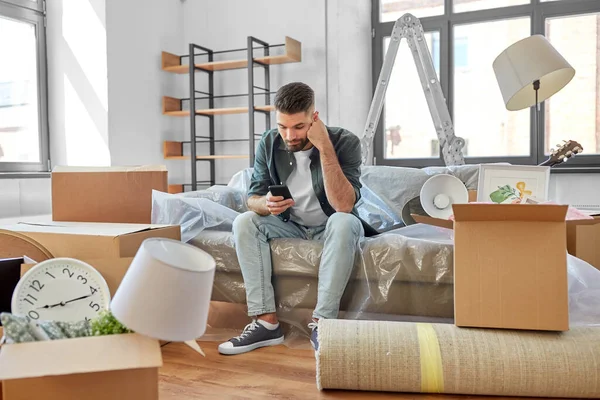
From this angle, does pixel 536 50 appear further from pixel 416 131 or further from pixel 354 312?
pixel 416 131

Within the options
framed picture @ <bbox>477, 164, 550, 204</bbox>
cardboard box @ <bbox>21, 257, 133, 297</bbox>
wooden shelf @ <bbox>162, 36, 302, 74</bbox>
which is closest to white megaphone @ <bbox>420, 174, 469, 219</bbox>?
framed picture @ <bbox>477, 164, 550, 204</bbox>

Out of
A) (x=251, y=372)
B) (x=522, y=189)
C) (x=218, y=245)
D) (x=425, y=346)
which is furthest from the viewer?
(x=218, y=245)

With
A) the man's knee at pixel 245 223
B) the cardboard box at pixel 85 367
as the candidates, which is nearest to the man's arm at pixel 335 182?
the man's knee at pixel 245 223

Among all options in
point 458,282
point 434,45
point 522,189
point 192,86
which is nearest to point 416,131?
point 434,45

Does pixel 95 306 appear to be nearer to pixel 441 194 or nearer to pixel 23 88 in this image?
→ pixel 441 194

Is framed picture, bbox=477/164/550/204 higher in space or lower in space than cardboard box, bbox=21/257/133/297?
higher

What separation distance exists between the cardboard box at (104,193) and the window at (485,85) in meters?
2.14

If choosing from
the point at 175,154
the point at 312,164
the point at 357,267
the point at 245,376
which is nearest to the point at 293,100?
the point at 312,164

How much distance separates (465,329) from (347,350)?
309mm

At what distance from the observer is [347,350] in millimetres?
1382

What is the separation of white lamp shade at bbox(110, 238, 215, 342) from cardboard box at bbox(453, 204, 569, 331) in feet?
2.55

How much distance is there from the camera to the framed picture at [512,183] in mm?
1812

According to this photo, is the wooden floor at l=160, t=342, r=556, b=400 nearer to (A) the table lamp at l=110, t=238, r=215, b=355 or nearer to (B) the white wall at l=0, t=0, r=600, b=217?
(A) the table lamp at l=110, t=238, r=215, b=355

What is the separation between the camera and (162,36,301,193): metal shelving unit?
3.70 metres
